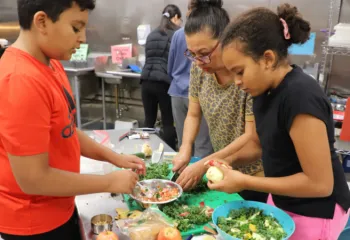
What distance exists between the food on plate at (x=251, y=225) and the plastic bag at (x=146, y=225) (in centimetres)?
19

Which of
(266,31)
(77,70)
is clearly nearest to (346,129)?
(266,31)

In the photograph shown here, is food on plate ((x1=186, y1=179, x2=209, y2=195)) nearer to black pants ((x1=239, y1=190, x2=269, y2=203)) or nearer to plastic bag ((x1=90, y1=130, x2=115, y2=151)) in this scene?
black pants ((x1=239, y1=190, x2=269, y2=203))

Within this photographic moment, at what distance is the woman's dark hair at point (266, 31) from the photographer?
1.00 metres

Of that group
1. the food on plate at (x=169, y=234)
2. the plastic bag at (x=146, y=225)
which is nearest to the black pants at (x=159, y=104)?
the plastic bag at (x=146, y=225)

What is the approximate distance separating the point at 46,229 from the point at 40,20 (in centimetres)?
63

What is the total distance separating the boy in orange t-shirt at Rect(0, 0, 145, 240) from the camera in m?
0.89

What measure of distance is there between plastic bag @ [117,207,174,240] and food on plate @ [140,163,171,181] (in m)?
0.30

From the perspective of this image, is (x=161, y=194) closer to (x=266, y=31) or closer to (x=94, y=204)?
(x=94, y=204)

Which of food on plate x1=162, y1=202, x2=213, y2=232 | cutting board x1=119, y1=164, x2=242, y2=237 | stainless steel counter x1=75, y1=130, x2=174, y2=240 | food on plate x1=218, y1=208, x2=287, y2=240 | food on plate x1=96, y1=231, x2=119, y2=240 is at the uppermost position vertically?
food on plate x1=218, y1=208, x2=287, y2=240

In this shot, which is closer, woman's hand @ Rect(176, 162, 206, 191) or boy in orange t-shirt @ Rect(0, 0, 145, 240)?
boy in orange t-shirt @ Rect(0, 0, 145, 240)

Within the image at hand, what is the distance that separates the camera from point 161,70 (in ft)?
11.5

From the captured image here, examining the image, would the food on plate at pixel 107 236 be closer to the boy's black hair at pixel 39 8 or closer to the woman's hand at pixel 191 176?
the woman's hand at pixel 191 176

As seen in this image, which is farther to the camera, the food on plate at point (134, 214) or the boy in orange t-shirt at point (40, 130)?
the food on plate at point (134, 214)

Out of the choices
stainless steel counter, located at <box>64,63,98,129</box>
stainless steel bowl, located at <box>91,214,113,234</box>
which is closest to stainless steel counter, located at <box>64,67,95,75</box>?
stainless steel counter, located at <box>64,63,98,129</box>
